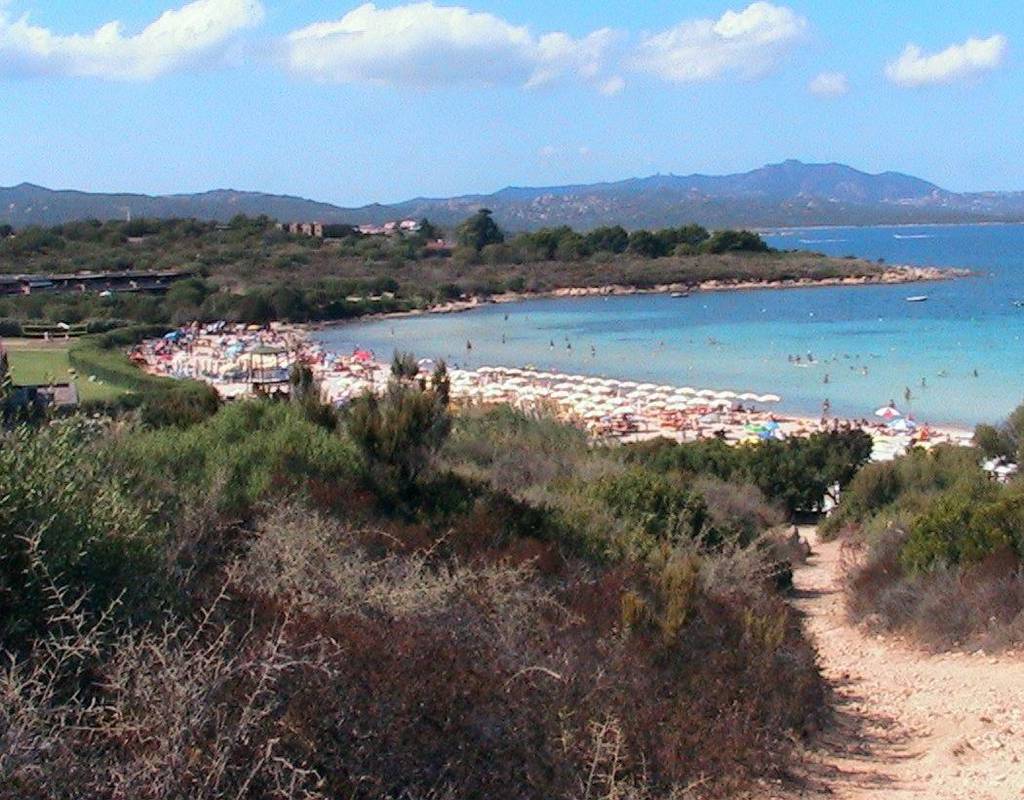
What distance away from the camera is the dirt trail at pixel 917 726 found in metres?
5.75

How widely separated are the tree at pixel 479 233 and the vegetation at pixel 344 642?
9733 centimetres

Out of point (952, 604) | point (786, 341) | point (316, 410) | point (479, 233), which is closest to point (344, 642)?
point (952, 604)

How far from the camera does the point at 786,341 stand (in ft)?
183

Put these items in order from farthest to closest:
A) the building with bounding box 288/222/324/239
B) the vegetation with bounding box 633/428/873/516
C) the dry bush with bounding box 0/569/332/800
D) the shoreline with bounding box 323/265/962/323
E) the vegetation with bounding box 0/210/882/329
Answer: the building with bounding box 288/222/324/239, the shoreline with bounding box 323/265/962/323, the vegetation with bounding box 0/210/882/329, the vegetation with bounding box 633/428/873/516, the dry bush with bounding box 0/569/332/800

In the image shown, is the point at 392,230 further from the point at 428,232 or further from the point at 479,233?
the point at 479,233

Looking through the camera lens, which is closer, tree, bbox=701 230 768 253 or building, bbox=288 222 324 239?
tree, bbox=701 230 768 253

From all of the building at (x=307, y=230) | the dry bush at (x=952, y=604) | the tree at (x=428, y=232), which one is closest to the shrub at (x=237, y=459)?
the dry bush at (x=952, y=604)

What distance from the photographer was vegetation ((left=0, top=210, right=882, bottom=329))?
69.6 metres

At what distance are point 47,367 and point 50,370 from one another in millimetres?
2229

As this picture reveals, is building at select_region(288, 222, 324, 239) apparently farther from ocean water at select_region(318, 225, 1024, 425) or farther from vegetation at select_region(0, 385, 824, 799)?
vegetation at select_region(0, 385, 824, 799)

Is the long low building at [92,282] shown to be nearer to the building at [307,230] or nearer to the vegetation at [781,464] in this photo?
the building at [307,230]

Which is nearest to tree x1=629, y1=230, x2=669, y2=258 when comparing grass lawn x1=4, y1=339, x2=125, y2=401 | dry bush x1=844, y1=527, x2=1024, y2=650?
grass lawn x1=4, y1=339, x2=125, y2=401

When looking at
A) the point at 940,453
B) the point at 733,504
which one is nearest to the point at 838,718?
the point at 733,504

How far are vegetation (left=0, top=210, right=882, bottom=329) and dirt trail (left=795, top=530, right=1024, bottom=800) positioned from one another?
56.8m
